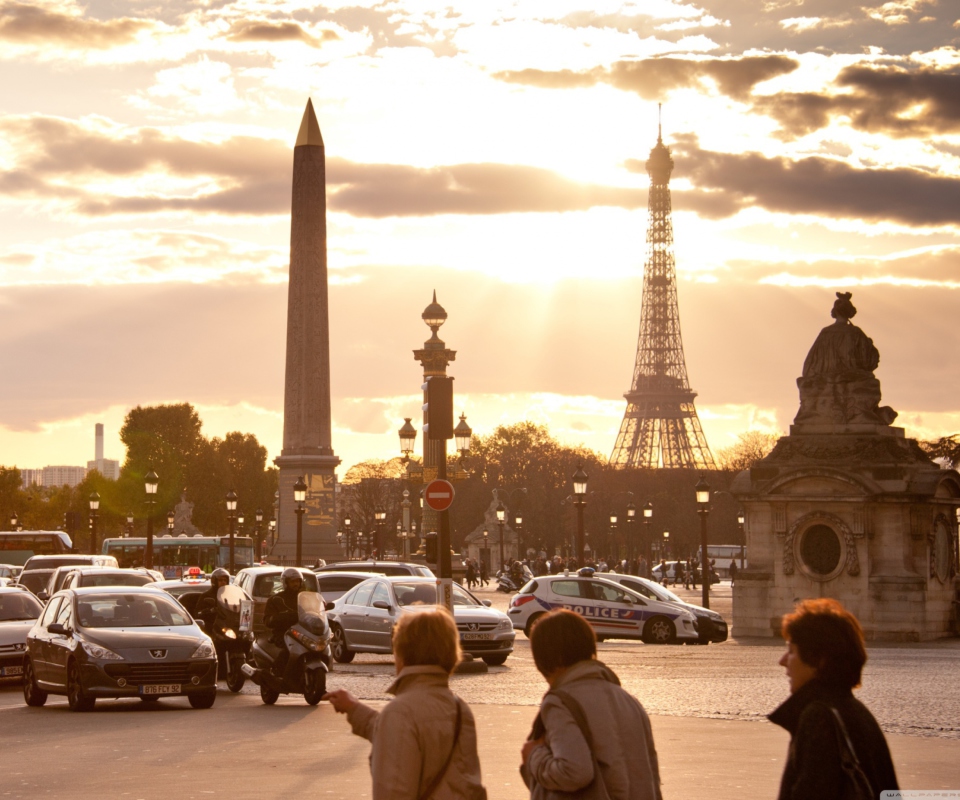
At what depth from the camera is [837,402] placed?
116 feet

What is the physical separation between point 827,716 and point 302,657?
46.4 ft

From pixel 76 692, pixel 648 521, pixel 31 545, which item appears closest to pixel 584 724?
pixel 76 692

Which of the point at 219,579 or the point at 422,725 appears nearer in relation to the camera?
the point at 422,725

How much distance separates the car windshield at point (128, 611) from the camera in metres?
19.1

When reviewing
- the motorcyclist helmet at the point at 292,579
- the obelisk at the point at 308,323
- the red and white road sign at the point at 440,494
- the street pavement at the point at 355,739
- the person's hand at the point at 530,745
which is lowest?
the street pavement at the point at 355,739

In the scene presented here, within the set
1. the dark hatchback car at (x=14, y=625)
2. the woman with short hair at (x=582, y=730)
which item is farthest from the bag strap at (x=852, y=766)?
the dark hatchback car at (x=14, y=625)

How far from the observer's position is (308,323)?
55.5m

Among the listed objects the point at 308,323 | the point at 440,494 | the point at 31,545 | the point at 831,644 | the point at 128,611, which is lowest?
the point at 128,611

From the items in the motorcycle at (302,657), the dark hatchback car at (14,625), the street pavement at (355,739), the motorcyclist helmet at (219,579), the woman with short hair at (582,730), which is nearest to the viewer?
the woman with short hair at (582,730)

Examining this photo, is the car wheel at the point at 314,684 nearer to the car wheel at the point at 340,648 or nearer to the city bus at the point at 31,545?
the car wheel at the point at 340,648

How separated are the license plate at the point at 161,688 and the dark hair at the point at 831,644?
1404cm

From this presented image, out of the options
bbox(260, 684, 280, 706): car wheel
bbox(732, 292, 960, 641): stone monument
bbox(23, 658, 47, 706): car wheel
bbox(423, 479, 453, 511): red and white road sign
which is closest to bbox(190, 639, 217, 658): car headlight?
bbox(260, 684, 280, 706): car wheel

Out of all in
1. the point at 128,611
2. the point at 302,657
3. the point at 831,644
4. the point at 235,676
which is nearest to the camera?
the point at 831,644

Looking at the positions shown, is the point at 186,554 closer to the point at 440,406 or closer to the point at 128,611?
the point at 440,406
